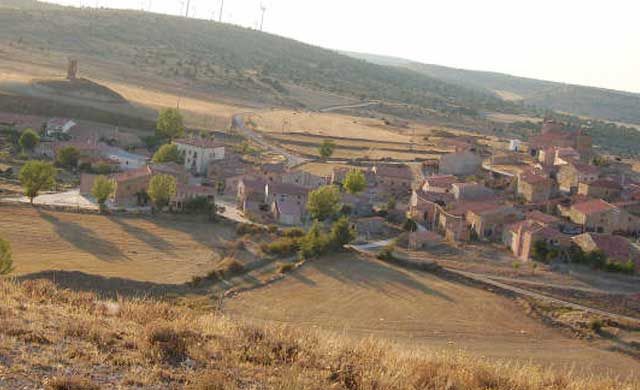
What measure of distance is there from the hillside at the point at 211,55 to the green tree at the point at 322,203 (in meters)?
59.9

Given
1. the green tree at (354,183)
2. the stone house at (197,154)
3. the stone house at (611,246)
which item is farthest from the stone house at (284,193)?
the stone house at (611,246)

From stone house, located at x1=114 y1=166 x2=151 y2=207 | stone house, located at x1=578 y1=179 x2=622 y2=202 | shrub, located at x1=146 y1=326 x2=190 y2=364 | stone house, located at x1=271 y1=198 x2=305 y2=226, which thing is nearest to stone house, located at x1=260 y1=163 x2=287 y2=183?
stone house, located at x1=271 y1=198 x2=305 y2=226

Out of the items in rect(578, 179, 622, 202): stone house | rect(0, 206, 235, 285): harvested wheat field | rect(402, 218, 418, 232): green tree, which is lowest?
rect(0, 206, 235, 285): harvested wheat field

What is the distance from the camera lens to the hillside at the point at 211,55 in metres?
105

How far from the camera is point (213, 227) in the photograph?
37.3 m

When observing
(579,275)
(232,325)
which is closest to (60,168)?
(579,275)

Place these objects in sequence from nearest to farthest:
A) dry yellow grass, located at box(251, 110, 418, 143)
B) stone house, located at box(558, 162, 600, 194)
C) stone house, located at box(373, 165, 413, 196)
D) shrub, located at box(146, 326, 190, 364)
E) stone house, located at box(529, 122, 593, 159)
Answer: shrub, located at box(146, 326, 190, 364)
stone house, located at box(558, 162, 600, 194)
stone house, located at box(373, 165, 413, 196)
stone house, located at box(529, 122, 593, 159)
dry yellow grass, located at box(251, 110, 418, 143)

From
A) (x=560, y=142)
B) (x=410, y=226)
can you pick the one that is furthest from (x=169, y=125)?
(x=560, y=142)

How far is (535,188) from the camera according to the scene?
4584 centimetres

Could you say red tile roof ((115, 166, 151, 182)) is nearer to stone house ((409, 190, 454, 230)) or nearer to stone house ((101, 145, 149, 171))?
stone house ((101, 145, 149, 171))

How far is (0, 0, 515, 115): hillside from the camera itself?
4136 inches

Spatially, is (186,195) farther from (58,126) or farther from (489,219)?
(58,126)

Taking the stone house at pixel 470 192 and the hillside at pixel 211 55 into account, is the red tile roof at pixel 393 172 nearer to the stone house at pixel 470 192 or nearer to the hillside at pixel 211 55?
the stone house at pixel 470 192

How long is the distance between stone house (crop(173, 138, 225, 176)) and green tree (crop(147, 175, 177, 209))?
42.9 ft
